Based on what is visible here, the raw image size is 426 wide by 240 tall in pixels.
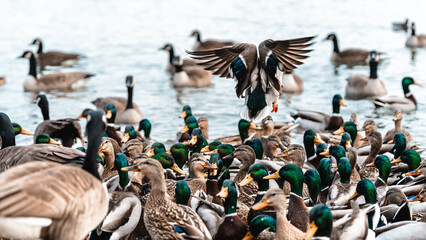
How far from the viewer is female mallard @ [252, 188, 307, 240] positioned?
5.19 metres

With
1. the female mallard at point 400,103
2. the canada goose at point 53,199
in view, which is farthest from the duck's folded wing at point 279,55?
the female mallard at point 400,103

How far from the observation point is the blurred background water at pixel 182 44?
41.7 feet

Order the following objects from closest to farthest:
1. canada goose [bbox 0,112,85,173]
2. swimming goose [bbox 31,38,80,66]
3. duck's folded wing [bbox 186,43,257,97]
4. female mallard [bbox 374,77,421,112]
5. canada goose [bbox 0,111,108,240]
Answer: canada goose [bbox 0,111,108,240]
canada goose [bbox 0,112,85,173]
duck's folded wing [bbox 186,43,257,97]
female mallard [bbox 374,77,421,112]
swimming goose [bbox 31,38,80,66]

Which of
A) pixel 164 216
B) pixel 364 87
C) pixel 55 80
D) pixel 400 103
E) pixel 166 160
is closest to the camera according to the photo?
pixel 164 216

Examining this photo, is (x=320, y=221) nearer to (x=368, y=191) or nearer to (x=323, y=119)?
(x=368, y=191)

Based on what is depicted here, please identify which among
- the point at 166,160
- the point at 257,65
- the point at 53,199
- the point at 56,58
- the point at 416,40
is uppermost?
the point at 257,65

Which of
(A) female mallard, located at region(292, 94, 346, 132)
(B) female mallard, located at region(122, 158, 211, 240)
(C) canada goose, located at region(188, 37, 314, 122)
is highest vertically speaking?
(C) canada goose, located at region(188, 37, 314, 122)

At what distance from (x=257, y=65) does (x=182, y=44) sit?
12.2m

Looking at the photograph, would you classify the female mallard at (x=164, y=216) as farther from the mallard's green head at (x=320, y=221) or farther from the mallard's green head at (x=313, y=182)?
the mallard's green head at (x=313, y=182)

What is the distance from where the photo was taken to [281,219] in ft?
17.3

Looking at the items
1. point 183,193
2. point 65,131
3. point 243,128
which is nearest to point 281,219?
point 183,193

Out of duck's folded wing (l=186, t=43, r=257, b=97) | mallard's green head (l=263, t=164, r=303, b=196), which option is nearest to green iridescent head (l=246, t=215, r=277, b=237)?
mallard's green head (l=263, t=164, r=303, b=196)

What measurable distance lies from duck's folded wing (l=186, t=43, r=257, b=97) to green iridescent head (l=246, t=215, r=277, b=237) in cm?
274

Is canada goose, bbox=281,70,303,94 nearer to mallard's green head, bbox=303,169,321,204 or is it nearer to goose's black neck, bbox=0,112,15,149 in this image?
goose's black neck, bbox=0,112,15,149
